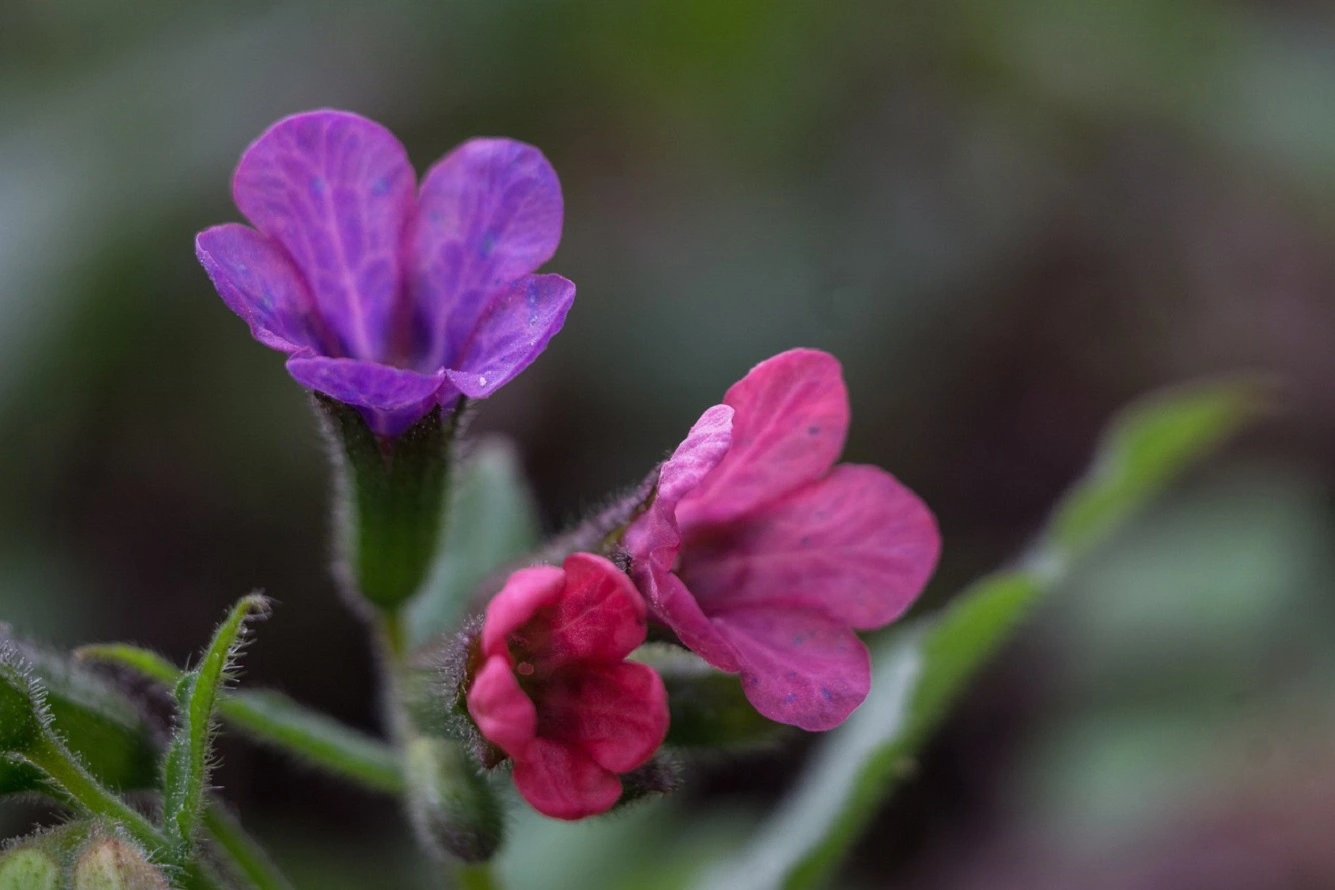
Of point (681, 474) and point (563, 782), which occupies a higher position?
point (681, 474)

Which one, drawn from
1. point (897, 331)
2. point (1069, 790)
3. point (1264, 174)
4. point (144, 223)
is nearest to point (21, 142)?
point (144, 223)

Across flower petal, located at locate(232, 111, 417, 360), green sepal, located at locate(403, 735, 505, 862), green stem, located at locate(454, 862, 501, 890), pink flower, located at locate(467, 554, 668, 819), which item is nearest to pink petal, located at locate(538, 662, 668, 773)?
pink flower, located at locate(467, 554, 668, 819)

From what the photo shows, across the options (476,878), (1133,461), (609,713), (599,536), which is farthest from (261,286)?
(1133,461)

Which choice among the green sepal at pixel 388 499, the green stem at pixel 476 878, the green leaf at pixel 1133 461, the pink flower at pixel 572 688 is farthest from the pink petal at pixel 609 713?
the green leaf at pixel 1133 461

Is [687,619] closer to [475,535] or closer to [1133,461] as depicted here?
[475,535]

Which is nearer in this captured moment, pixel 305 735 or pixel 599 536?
pixel 599 536

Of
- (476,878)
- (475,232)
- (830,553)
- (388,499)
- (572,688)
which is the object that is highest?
(475,232)

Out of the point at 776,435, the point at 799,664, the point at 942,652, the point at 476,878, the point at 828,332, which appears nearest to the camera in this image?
the point at 799,664
